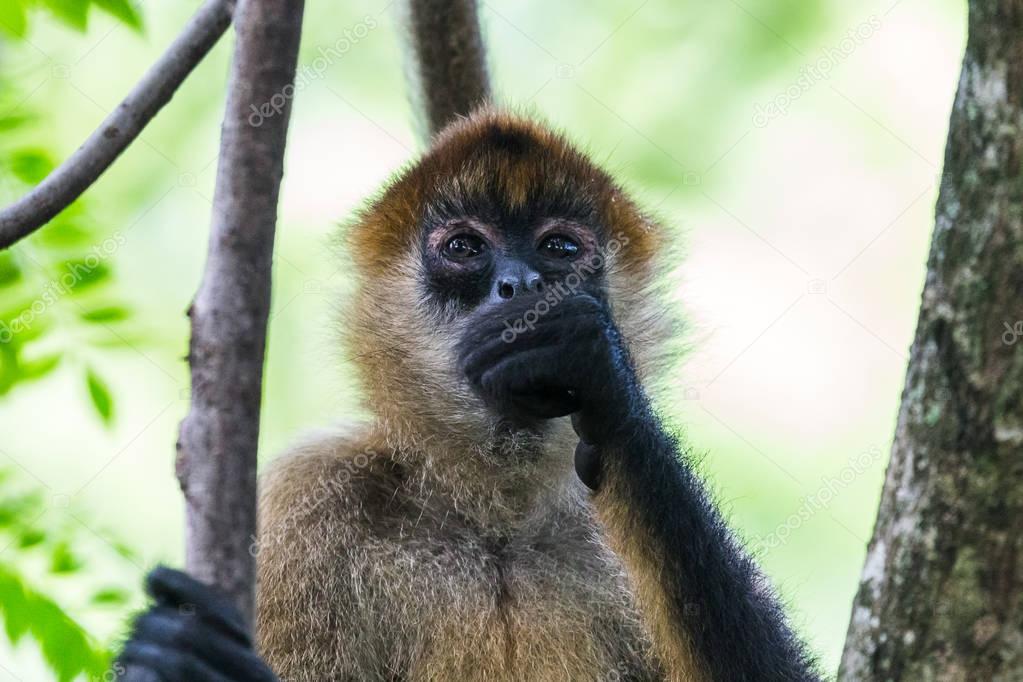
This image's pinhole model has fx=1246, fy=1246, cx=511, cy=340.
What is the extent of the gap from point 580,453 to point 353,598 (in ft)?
4.90

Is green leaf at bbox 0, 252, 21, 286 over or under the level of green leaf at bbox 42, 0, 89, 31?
under

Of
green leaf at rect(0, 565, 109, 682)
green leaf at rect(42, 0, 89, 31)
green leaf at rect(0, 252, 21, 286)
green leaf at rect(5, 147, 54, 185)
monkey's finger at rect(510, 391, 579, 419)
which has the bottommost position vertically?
green leaf at rect(0, 565, 109, 682)

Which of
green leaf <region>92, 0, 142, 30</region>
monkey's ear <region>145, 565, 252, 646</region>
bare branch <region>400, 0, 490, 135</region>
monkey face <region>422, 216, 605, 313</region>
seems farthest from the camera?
bare branch <region>400, 0, 490, 135</region>

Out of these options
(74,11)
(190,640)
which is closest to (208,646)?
(190,640)

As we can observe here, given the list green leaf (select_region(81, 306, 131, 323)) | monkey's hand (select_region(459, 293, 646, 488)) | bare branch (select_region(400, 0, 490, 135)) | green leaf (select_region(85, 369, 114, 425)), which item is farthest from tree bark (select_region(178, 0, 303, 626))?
bare branch (select_region(400, 0, 490, 135))

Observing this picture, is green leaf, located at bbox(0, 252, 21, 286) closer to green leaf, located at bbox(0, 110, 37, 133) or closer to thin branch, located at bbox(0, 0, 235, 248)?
green leaf, located at bbox(0, 110, 37, 133)

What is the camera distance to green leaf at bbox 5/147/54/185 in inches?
226

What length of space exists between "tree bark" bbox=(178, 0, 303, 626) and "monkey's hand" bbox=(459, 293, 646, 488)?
1628mm

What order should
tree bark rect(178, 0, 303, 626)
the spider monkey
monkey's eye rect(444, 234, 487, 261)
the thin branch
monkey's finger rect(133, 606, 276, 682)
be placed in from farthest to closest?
monkey's eye rect(444, 234, 487, 261) < the spider monkey < the thin branch < monkey's finger rect(133, 606, 276, 682) < tree bark rect(178, 0, 303, 626)

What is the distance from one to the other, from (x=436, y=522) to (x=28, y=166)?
2.58m

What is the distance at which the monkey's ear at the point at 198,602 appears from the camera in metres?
3.88

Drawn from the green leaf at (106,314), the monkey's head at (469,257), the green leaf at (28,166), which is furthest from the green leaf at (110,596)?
the green leaf at (28,166)

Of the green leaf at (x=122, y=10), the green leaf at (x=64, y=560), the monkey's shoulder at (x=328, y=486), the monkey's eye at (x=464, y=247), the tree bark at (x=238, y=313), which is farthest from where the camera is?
the monkey's eye at (x=464, y=247)

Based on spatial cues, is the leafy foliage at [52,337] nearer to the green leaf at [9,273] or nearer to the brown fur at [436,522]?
the green leaf at [9,273]
